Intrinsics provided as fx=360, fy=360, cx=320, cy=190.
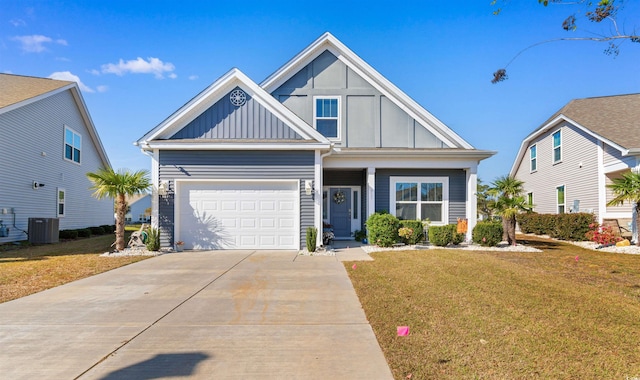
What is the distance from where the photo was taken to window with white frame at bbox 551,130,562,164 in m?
18.4

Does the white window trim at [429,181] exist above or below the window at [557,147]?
below

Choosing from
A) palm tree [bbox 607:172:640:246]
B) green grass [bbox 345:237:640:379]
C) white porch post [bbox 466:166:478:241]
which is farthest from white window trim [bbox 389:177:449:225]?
palm tree [bbox 607:172:640:246]

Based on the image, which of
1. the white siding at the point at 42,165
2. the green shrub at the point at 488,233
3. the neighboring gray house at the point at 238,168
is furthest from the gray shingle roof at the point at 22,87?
the green shrub at the point at 488,233

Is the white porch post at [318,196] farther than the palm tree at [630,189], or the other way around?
the palm tree at [630,189]

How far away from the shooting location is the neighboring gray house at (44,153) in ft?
44.9

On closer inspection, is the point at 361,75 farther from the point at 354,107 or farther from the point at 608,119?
the point at 608,119

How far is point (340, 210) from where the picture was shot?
14953 millimetres

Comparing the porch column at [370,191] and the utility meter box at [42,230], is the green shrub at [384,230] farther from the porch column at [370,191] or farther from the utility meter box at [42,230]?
the utility meter box at [42,230]

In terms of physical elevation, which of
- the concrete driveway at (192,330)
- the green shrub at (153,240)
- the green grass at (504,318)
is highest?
the green shrub at (153,240)

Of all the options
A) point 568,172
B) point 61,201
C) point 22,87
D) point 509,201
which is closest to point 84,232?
point 61,201

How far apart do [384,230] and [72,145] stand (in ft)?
54.2

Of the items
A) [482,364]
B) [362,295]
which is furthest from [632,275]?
[482,364]

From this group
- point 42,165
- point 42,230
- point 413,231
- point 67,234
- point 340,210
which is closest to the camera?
point 413,231

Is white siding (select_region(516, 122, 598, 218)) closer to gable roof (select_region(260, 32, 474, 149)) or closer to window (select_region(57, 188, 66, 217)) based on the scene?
gable roof (select_region(260, 32, 474, 149))
